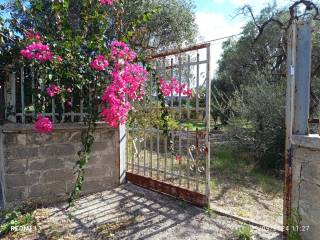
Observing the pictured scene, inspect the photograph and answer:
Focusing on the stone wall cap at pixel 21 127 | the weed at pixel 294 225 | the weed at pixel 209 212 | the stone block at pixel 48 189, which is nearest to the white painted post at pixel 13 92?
the stone wall cap at pixel 21 127

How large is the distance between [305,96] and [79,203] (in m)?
3.22

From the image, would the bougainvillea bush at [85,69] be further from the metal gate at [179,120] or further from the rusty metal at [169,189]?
the rusty metal at [169,189]

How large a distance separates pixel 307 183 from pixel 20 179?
11.6 feet

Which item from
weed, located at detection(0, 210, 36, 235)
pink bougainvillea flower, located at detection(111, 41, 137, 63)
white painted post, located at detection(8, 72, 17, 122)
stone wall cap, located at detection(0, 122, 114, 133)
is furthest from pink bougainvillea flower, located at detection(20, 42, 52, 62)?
weed, located at detection(0, 210, 36, 235)

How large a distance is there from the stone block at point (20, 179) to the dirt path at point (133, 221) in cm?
44

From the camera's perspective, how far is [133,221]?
12.0 ft

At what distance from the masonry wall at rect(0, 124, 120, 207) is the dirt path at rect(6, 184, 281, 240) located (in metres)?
0.33

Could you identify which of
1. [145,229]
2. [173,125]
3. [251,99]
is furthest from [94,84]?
[251,99]

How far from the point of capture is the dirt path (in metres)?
3.29

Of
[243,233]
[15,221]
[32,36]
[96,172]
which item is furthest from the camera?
[96,172]

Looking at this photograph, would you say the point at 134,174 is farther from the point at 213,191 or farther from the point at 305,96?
the point at 305,96

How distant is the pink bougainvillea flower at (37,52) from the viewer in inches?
142

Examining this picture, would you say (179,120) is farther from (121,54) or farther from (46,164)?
(46,164)

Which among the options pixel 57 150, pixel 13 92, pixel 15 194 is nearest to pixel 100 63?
pixel 13 92
